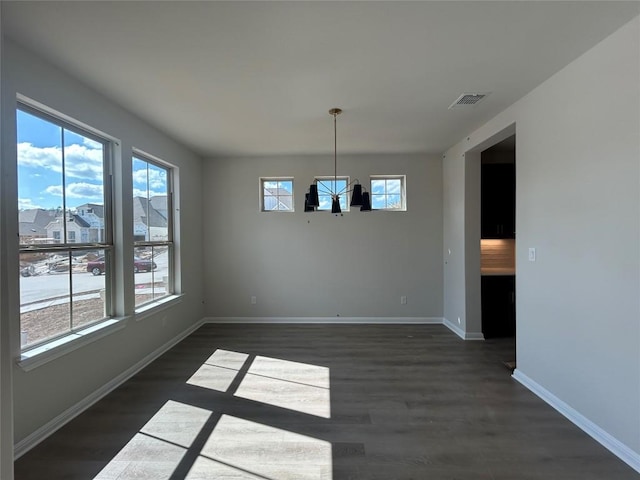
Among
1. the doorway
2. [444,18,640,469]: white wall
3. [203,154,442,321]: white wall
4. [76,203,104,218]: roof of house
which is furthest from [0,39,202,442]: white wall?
the doorway

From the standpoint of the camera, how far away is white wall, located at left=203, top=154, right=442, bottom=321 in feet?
16.6

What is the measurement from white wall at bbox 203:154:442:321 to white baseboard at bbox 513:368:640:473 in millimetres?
2288

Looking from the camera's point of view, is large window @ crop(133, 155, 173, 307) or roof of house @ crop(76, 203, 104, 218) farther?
large window @ crop(133, 155, 173, 307)

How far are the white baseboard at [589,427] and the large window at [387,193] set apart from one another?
2.99 metres

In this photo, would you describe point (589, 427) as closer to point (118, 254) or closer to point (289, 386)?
point (289, 386)

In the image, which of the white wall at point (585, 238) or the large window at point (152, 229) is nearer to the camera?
the white wall at point (585, 238)

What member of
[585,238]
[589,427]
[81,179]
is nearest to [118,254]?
[81,179]

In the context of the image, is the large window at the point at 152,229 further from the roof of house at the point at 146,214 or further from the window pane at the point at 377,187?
the window pane at the point at 377,187

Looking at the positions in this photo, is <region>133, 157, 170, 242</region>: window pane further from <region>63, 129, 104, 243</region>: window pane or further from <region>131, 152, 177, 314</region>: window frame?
<region>63, 129, 104, 243</region>: window pane

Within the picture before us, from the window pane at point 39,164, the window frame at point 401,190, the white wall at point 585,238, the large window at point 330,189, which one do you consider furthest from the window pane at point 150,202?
the white wall at point 585,238

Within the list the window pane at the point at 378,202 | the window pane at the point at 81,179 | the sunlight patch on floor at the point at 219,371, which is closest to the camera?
the window pane at the point at 81,179

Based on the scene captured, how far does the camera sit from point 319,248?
5.12 meters

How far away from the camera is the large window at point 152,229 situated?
3.52 m

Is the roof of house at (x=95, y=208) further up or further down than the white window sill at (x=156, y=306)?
further up
